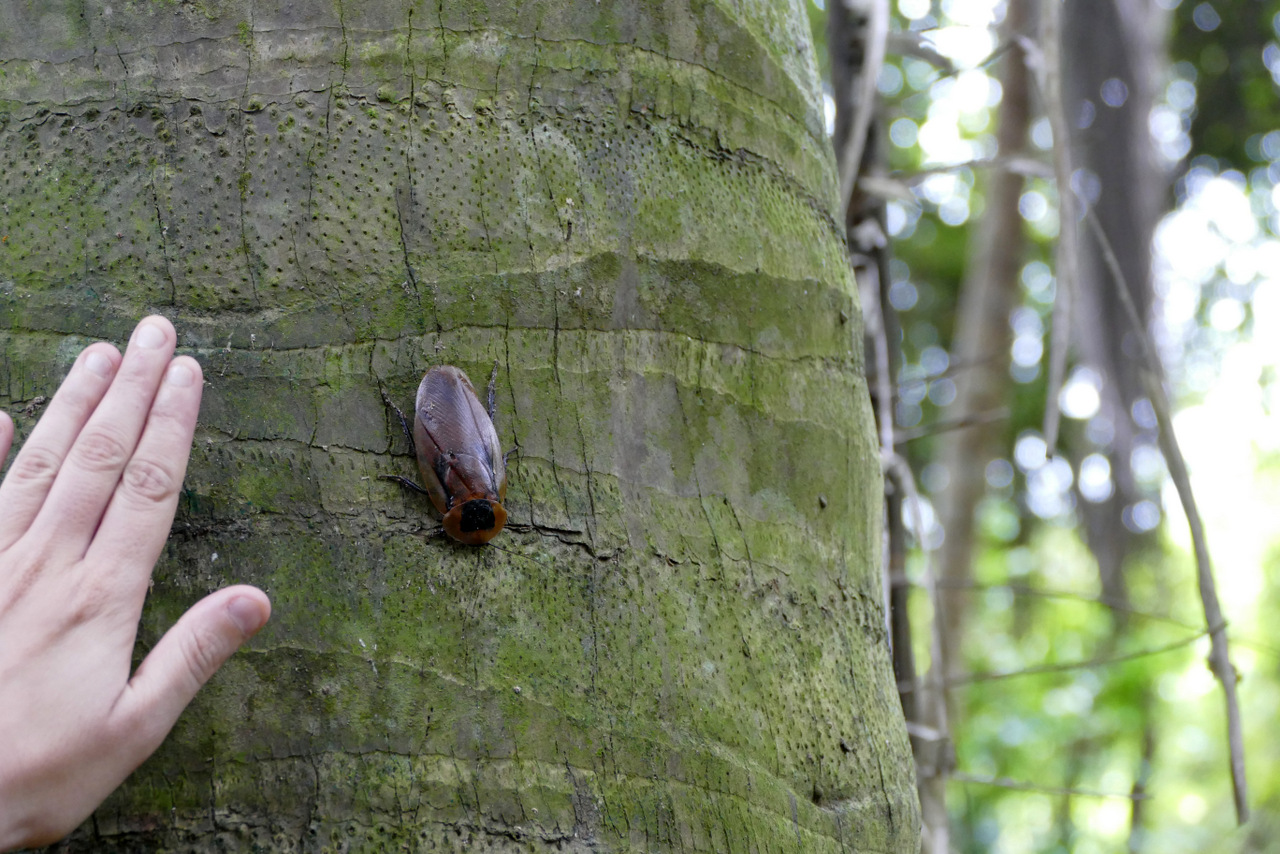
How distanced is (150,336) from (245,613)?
310mm

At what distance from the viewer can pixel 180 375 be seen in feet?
3.23

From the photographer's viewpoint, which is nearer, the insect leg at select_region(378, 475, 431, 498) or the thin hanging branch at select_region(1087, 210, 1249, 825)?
the insect leg at select_region(378, 475, 431, 498)

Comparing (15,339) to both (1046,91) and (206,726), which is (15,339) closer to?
(206,726)

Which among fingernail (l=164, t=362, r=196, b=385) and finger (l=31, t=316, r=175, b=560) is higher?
fingernail (l=164, t=362, r=196, b=385)

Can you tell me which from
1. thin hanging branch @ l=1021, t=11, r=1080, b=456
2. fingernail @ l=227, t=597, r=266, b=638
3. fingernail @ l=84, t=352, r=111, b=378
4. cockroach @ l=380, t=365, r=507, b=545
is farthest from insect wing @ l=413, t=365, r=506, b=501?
thin hanging branch @ l=1021, t=11, r=1080, b=456

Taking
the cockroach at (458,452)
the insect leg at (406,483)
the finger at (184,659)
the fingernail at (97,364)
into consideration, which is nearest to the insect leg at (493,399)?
the cockroach at (458,452)

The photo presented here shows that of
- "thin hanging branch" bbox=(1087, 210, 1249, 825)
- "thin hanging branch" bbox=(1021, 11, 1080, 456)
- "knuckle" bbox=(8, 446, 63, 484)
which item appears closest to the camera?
"knuckle" bbox=(8, 446, 63, 484)

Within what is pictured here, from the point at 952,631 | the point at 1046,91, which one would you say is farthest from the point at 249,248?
the point at 952,631

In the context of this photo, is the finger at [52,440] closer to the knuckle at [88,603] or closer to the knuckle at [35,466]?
the knuckle at [35,466]

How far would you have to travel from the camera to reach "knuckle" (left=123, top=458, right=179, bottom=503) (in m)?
0.95

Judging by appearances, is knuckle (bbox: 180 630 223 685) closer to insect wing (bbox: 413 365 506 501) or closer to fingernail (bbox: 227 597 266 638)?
fingernail (bbox: 227 597 266 638)

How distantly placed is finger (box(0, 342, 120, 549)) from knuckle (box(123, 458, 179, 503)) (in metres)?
0.08

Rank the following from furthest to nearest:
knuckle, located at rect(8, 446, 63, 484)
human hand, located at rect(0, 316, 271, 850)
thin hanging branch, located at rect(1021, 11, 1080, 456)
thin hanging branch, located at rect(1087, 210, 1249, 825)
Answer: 1. thin hanging branch, located at rect(1021, 11, 1080, 456)
2. thin hanging branch, located at rect(1087, 210, 1249, 825)
3. knuckle, located at rect(8, 446, 63, 484)
4. human hand, located at rect(0, 316, 271, 850)

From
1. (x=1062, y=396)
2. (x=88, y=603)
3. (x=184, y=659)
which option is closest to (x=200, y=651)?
(x=184, y=659)
